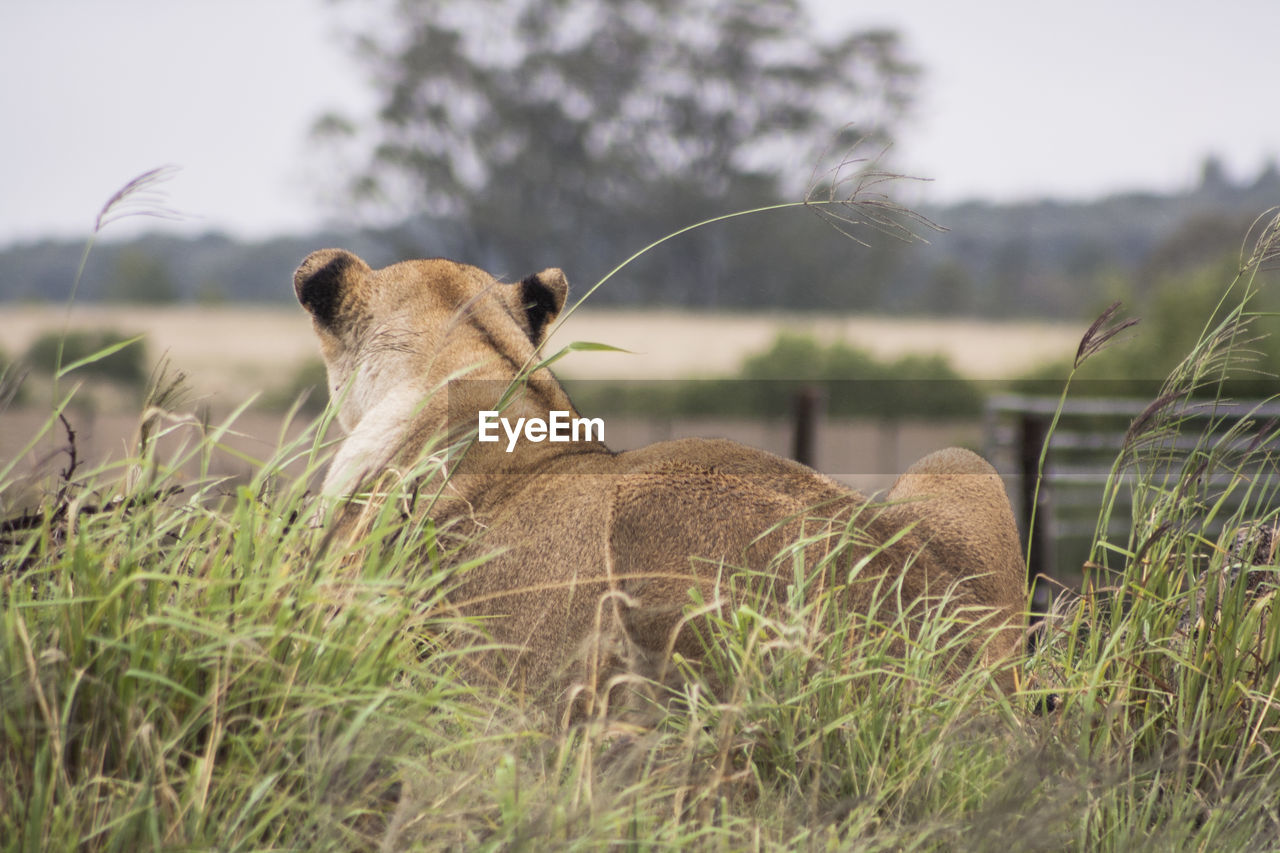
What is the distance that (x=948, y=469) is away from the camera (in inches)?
155

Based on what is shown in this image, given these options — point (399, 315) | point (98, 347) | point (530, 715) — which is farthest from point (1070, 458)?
point (530, 715)

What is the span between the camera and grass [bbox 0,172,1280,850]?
2.09 m

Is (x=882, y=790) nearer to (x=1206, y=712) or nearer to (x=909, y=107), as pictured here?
(x=1206, y=712)

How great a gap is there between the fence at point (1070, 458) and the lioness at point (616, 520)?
307 mm

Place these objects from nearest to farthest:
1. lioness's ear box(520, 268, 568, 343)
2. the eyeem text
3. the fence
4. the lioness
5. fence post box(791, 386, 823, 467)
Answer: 1. the lioness
2. the eyeem text
3. the fence
4. lioness's ear box(520, 268, 568, 343)
5. fence post box(791, 386, 823, 467)

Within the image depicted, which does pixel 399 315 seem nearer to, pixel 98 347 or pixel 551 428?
pixel 551 428

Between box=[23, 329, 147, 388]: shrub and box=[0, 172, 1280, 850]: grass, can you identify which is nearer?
box=[0, 172, 1280, 850]: grass

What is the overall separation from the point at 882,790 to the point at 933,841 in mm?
143

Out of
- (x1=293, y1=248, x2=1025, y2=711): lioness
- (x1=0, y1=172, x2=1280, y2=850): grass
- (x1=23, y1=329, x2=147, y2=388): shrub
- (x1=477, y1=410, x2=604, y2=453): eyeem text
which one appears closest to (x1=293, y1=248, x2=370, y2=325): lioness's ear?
(x1=293, y1=248, x2=1025, y2=711): lioness

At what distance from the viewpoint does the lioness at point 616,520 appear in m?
2.95

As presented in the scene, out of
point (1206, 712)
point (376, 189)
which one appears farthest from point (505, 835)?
point (376, 189)

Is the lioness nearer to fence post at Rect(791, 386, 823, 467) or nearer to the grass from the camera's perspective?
the grass

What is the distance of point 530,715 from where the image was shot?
2826 mm

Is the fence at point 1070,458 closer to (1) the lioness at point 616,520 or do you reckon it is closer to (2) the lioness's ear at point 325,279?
(1) the lioness at point 616,520
